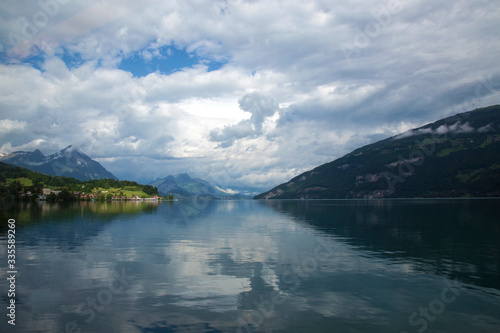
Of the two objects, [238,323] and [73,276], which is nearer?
[238,323]

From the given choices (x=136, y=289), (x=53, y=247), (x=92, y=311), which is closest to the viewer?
(x=92, y=311)

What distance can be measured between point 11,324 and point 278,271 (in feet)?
85.2

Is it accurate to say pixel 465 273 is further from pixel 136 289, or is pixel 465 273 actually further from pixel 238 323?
pixel 136 289

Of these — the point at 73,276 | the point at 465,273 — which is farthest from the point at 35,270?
the point at 465,273

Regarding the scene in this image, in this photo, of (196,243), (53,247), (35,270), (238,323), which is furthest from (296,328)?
(53,247)

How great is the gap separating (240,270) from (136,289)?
1281 cm

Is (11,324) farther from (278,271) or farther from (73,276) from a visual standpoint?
(278,271)

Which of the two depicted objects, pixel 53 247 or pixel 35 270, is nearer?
pixel 35 270

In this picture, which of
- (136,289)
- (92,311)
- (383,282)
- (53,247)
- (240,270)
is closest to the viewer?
(92,311)

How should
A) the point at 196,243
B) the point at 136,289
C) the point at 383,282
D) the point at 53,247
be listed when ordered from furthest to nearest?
the point at 196,243, the point at 53,247, the point at 383,282, the point at 136,289

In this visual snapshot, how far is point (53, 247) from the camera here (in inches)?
2060

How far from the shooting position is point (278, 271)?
37781 millimetres

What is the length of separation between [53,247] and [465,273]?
200ft

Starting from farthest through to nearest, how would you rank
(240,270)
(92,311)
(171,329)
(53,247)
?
(53,247) < (240,270) < (92,311) < (171,329)
